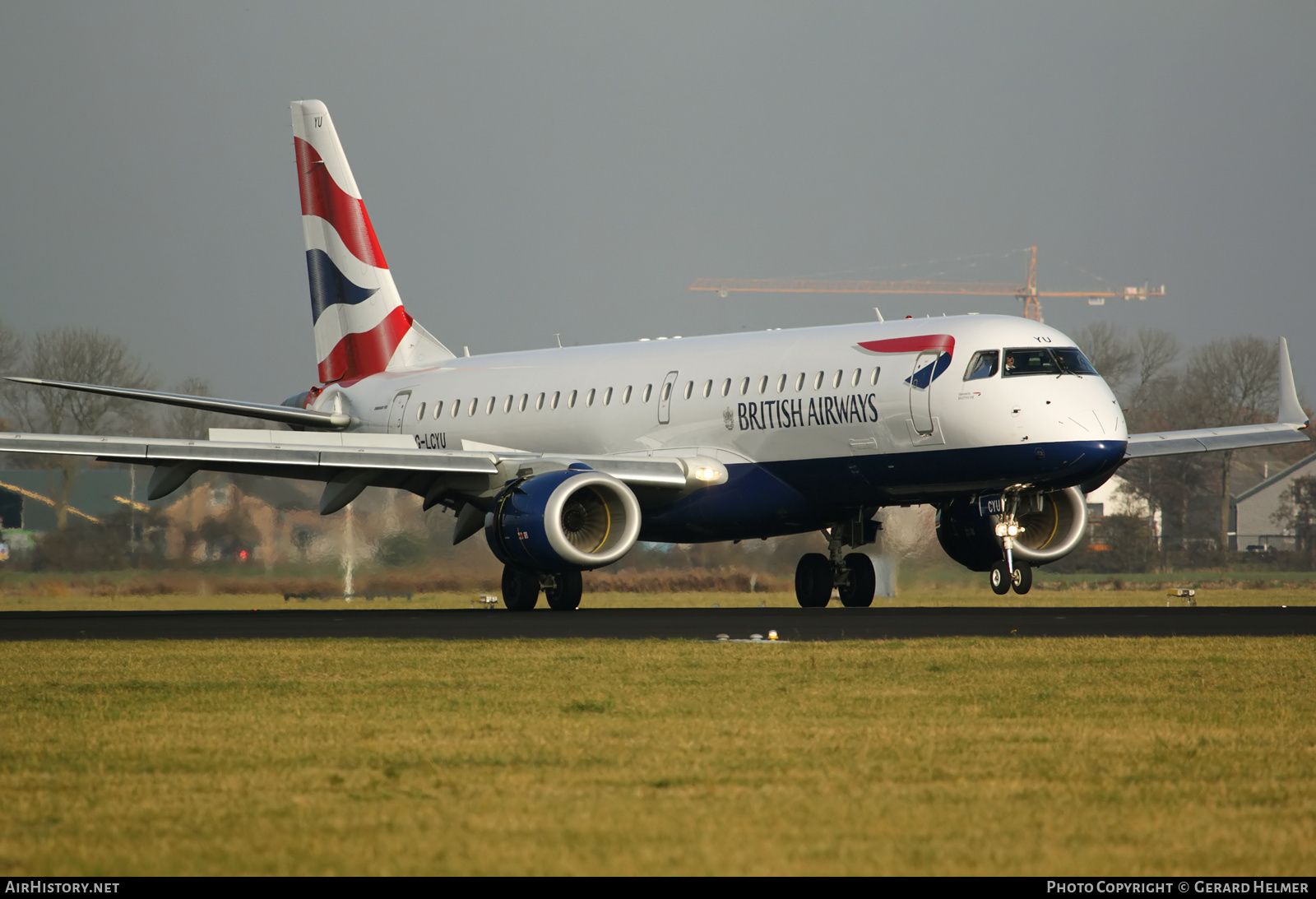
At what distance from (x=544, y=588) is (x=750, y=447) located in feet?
13.0

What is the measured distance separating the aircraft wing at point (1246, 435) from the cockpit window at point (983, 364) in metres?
4.23

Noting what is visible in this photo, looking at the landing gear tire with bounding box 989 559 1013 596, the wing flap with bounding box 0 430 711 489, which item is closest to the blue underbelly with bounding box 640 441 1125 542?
the wing flap with bounding box 0 430 711 489

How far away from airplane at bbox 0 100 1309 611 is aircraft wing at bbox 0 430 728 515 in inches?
1.7

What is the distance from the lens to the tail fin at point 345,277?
3366 cm

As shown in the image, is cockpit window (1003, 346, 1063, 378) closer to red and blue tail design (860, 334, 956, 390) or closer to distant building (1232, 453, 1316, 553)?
red and blue tail design (860, 334, 956, 390)

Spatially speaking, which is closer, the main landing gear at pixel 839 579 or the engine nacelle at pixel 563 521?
the engine nacelle at pixel 563 521

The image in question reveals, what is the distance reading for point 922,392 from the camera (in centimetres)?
2403

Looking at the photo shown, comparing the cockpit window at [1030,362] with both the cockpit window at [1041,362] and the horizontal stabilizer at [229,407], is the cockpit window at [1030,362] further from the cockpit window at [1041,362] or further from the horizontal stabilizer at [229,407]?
the horizontal stabilizer at [229,407]

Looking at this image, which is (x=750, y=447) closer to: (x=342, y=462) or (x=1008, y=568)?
(x=1008, y=568)

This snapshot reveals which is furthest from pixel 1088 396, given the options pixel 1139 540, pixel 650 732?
pixel 1139 540

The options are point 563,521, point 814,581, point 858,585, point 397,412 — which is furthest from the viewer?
point 397,412

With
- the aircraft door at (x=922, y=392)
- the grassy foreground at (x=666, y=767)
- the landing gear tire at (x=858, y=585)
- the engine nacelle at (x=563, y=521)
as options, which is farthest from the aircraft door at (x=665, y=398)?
the grassy foreground at (x=666, y=767)

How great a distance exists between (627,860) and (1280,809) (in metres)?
3.01

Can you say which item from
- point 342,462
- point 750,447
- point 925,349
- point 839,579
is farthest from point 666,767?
point 839,579
